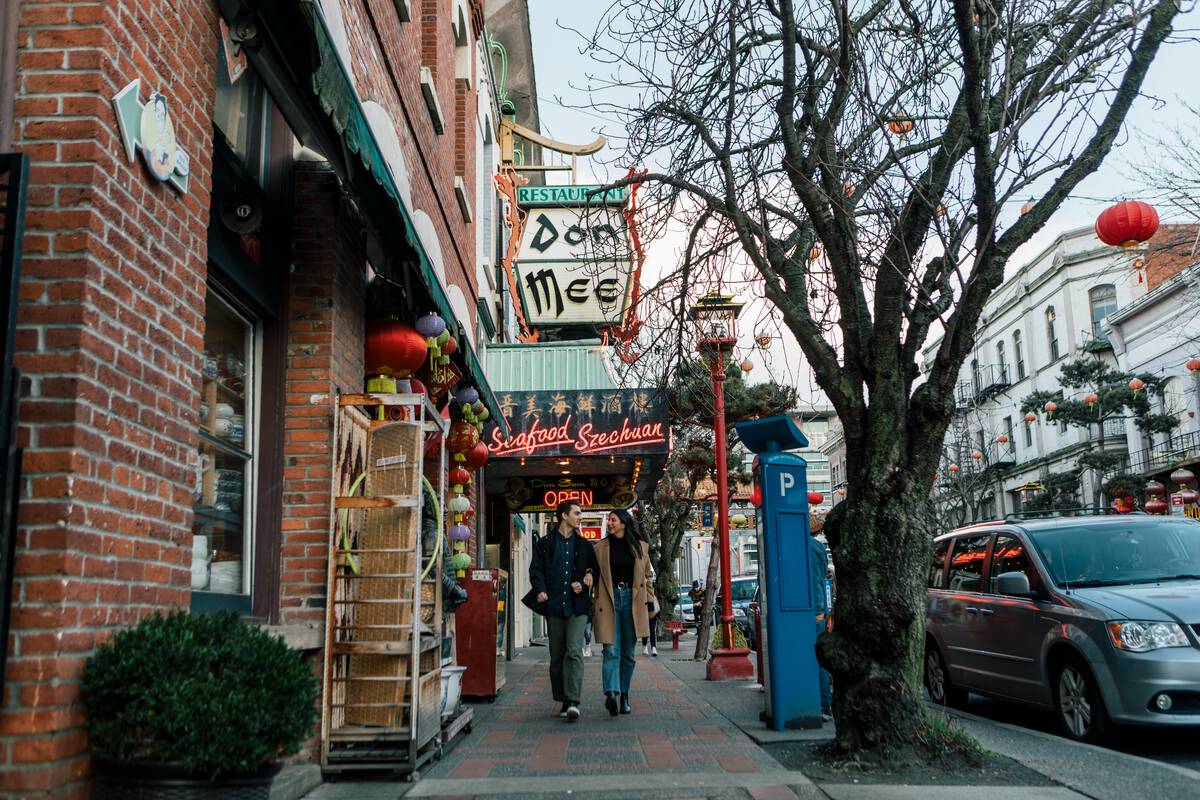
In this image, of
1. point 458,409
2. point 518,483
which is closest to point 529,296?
point 518,483

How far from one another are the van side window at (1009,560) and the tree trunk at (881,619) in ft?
8.04

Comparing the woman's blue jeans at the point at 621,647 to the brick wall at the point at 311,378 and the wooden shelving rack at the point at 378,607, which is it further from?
the brick wall at the point at 311,378

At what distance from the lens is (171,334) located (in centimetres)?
403

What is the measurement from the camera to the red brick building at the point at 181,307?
3229 millimetres

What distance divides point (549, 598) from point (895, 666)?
3.73 metres

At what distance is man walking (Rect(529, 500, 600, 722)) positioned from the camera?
9.14 metres

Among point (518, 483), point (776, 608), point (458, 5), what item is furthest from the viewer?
point (518, 483)

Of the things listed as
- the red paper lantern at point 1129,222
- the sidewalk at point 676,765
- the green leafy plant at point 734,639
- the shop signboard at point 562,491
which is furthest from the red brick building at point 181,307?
the shop signboard at point 562,491

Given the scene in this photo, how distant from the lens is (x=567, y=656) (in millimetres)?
9117

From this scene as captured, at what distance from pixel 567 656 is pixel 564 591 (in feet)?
1.91

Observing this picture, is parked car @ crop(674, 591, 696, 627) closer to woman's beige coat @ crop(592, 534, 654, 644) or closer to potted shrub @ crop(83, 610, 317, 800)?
Result: woman's beige coat @ crop(592, 534, 654, 644)

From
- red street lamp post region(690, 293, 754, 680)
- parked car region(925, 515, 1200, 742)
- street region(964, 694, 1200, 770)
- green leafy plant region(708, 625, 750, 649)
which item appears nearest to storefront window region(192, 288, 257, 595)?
parked car region(925, 515, 1200, 742)

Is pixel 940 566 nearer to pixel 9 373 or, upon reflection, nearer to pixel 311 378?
pixel 311 378

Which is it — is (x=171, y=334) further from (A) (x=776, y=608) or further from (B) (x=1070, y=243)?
(B) (x=1070, y=243)
